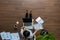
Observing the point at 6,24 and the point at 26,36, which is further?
the point at 6,24

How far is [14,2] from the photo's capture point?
331 cm

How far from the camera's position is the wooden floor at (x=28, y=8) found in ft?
10.8

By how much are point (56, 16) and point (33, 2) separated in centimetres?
59

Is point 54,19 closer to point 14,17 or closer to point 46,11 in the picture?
point 46,11

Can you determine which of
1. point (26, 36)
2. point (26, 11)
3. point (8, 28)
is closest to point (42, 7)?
point (26, 11)

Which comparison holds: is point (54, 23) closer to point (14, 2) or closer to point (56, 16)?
point (56, 16)

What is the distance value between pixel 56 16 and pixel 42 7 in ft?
1.20

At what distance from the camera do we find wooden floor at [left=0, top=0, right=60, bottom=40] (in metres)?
3.30

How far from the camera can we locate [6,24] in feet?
10.9

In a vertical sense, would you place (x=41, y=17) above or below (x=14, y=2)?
below

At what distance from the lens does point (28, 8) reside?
3311mm

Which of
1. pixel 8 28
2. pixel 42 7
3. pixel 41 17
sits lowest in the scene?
pixel 8 28

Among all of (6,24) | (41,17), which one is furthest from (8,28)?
(41,17)

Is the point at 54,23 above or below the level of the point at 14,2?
below
